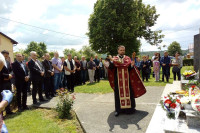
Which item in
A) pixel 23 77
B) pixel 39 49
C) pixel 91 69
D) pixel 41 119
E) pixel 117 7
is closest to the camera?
pixel 41 119

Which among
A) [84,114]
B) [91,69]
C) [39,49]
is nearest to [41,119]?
[84,114]

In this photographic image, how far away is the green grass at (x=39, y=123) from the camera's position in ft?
13.7

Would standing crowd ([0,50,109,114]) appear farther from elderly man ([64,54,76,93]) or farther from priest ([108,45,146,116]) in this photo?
priest ([108,45,146,116])

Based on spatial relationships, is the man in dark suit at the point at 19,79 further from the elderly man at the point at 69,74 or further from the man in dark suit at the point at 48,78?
the elderly man at the point at 69,74

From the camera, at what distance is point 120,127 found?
3979 millimetres

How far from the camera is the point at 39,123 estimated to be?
4.66 m

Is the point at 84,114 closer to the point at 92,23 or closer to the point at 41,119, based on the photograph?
the point at 41,119

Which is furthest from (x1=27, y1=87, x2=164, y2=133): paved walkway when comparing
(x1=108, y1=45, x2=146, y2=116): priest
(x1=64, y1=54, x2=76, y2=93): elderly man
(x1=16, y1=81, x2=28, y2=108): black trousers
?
(x1=64, y1=54, x2=76, y2=93): elderly man

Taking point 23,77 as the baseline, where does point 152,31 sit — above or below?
above

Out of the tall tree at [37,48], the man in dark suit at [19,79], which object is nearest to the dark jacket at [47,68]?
the man in dark suit at [19,79]

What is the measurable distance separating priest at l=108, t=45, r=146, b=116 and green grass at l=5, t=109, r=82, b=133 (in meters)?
1.41

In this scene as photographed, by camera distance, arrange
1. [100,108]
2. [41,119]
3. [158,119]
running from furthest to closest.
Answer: [100,108] < [41,119] < [158,119]

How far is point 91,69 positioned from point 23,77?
641 cm

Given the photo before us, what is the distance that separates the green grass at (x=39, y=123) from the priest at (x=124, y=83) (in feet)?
4.62
